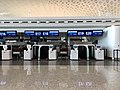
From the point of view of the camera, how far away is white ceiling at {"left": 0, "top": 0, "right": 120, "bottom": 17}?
2223 cm

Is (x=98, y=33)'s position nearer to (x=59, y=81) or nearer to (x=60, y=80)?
(x=60, y=80)

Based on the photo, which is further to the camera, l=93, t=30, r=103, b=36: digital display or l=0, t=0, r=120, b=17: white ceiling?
l=0, t=0, r=120, b=17: white ceiling

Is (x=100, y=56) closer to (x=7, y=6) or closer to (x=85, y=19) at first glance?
(x=85, y=19)

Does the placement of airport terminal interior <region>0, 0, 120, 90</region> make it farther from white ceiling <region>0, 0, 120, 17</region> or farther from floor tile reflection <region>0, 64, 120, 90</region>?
floor tile reflection <region>0, 64, 120, 90</region>

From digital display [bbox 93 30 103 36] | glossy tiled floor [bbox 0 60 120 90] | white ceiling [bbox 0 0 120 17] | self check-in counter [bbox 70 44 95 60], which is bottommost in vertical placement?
glossy tiled floor [bbox 0 60 120 90]

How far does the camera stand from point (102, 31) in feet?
61.5

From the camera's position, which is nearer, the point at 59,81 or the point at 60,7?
the point at 59,81

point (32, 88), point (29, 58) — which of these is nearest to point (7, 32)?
point (29, 58)

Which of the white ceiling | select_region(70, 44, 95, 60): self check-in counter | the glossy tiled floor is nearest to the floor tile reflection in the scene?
the glossy tiled floor

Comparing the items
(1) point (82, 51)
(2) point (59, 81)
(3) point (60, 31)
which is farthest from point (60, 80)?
(1) point (82, 51)

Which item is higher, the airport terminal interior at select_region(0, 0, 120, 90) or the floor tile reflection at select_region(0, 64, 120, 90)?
the airport terminal interior at select_region(0, 0, 120, 90)

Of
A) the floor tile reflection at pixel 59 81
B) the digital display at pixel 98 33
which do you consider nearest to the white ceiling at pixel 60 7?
the digital display at pixel 98 33

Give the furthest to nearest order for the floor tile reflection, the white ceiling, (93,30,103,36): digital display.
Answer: the white ceiling, (93,30,103,36): digital display, the floor tile reflection

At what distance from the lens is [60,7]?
23.6 metres
